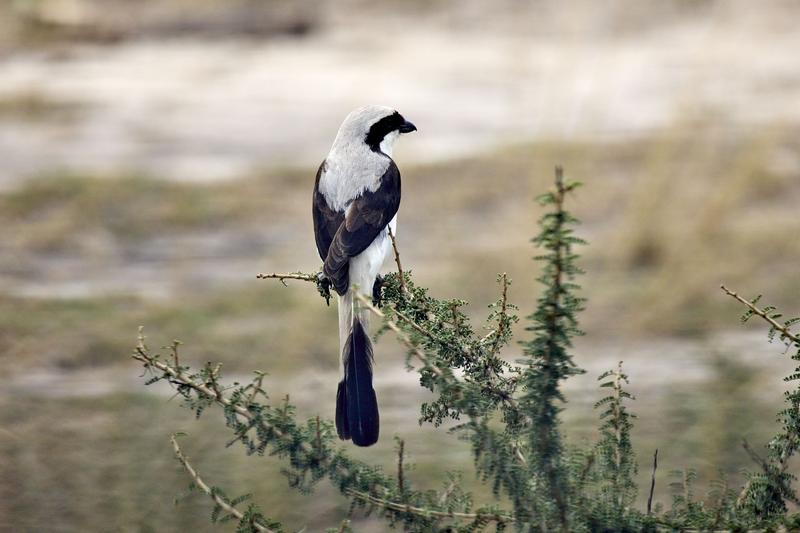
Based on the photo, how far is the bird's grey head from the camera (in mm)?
4137

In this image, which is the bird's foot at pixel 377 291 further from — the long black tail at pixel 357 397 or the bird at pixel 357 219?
the long black tail at pixel 357 397

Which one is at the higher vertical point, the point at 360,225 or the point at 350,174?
the point at 350,174

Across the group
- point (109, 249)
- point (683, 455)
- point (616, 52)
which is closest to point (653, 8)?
point (616, 52)

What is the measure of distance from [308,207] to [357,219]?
6370mm

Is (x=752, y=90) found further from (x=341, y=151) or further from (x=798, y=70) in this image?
(x=341, y=151)

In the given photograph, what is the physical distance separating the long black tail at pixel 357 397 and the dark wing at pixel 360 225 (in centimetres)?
26

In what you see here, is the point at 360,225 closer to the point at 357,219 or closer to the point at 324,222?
the point at 357,219

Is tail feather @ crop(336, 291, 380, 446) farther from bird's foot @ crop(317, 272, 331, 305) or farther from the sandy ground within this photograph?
the sandy ground

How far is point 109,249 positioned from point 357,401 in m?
6.79

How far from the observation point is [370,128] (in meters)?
4.15

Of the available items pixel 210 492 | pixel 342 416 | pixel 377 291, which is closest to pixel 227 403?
pixel 210 492

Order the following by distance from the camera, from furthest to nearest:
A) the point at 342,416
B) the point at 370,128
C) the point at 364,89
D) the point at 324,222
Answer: the point at 364,89 < the point at 370,128 < the point at 324,222 < the point at 342,416

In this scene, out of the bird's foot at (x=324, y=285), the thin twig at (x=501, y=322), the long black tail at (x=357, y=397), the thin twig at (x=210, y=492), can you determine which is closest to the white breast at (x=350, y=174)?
the bird's foot at (x=324, y=285)

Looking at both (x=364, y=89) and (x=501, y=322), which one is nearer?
(x=501, y=322)
